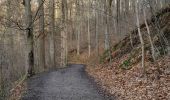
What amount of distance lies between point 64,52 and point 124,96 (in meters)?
26.9

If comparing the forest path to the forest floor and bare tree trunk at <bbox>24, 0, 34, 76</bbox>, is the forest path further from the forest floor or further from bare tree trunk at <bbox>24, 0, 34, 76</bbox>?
bare tree trunk at <bbox>24, 0, 34, 76</bbox>

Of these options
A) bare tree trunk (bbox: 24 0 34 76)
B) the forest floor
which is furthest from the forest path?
bare tree trunk (bbox: 24 0 34 76)

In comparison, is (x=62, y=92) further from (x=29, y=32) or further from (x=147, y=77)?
(x=29, y=32)

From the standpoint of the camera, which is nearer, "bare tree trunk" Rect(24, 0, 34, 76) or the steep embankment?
the steep embankment

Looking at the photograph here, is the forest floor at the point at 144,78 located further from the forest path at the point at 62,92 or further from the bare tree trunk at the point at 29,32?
the bare tree trunk at the point at 29,32

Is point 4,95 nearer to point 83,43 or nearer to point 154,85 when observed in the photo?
point 154,85

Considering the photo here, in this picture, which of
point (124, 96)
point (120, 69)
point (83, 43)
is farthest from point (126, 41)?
point (83, 43)

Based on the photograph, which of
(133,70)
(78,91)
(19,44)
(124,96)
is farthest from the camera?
(19,44)

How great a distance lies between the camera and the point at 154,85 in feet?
43.9

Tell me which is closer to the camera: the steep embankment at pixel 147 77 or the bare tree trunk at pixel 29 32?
the steep embankment at pixel 147 77

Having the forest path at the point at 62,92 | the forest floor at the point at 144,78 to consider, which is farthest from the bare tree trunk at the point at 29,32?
the forest floor at the point at 144,78

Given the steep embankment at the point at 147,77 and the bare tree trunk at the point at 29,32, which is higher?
the bare tree trunk at the point at 29,32

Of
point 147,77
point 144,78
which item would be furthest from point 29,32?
point 147,77

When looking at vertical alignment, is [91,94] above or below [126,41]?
below
